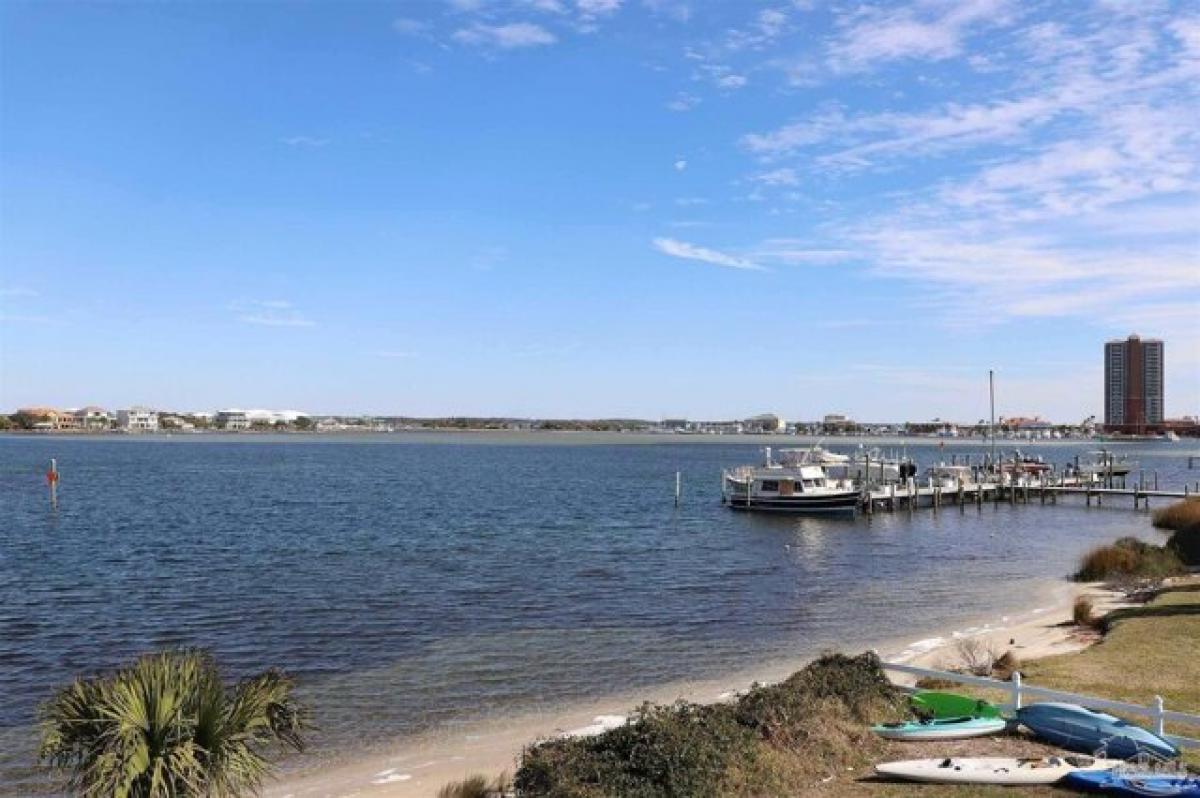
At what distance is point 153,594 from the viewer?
33844mm

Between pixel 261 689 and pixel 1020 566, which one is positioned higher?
pixel 261 689

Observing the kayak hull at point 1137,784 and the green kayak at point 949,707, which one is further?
the green kayak at point 949,707

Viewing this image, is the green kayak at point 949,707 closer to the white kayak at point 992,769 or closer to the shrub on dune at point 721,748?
the shrub on dune at point 721,748

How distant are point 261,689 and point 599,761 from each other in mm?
4083

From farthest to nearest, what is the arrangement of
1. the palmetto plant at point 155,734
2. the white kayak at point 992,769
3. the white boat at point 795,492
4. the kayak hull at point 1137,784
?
the white boat at point 795,492, the white kayak at point 992,769, the kayak hull at point 1137,784, the palmetto plant at point 155,734

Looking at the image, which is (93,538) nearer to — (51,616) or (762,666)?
(51,616)

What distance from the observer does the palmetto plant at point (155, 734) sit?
27.9 ft

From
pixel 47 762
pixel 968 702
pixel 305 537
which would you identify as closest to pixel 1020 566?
pixel 968 702

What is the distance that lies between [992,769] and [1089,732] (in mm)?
1996

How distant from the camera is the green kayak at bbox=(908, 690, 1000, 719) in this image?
14594 millimetres

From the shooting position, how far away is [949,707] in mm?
14891

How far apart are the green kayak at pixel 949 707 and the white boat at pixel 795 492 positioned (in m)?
54.5

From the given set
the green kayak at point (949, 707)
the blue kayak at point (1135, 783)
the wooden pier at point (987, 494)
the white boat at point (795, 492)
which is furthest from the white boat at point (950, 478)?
the blue kayak at point (1135, 783)

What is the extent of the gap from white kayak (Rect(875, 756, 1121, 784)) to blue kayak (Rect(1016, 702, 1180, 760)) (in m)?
0.51
